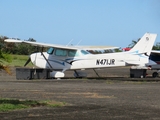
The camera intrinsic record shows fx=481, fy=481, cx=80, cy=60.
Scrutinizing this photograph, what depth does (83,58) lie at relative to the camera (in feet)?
112

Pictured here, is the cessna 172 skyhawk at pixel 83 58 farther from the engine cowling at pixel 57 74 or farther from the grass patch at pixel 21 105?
the grass patch at pixel 21 105

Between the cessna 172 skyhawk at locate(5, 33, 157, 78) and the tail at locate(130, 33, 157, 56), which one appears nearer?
the cessna 172 skyhawk at locate(5, 33, 157, 78)

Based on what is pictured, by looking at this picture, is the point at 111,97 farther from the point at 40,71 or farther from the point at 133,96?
the point at 40,71

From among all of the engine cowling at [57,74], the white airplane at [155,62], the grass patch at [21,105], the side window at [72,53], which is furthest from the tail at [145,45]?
the grass patch at [21,105]

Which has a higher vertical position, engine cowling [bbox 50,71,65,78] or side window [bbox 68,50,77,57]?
side window [bbox 68,50,77,57]

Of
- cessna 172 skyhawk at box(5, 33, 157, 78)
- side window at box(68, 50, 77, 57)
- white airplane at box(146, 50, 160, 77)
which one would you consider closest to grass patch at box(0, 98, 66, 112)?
cessna 172 skyhawk at box(5, 33, 157, 78)

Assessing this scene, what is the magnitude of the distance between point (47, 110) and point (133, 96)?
5994 millimetres

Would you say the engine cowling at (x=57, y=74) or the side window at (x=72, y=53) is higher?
the side window at (x=72, y=53)

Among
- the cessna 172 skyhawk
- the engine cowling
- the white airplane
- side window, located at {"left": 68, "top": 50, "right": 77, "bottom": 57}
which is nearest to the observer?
the engine cowling

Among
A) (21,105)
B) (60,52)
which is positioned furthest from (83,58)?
(21,105)

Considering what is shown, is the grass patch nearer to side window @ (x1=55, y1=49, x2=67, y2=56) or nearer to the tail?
side window @ (x1=55, y1=49, x2=67, y2=56)

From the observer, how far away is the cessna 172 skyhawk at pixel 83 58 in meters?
33.3

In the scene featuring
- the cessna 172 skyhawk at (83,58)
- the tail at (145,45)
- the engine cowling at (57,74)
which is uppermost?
the tail at (145,45)

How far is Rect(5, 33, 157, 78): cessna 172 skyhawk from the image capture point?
109ft
